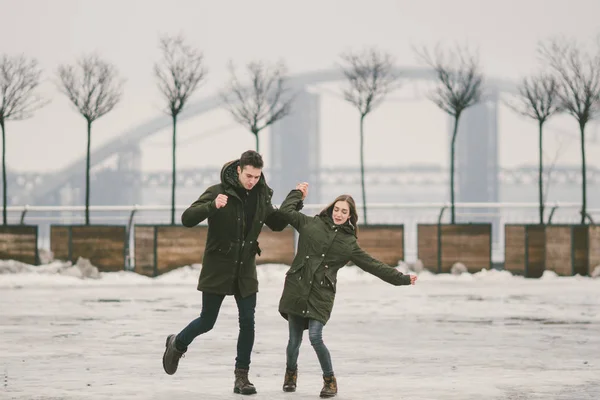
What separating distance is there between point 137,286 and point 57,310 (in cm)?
691

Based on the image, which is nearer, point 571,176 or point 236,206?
point 236,206

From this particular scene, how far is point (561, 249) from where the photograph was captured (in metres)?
27.4

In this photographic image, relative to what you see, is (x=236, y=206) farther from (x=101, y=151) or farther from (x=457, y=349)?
(x=101, y=151)

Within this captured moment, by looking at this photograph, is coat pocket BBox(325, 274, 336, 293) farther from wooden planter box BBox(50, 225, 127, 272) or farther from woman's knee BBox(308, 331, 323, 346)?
wooden planter box BBox(50, 225, 127, 272)

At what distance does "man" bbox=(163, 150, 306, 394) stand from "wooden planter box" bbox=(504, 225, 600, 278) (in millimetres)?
19298

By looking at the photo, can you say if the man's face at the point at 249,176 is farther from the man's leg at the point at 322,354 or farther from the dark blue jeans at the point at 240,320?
the man's leg at the point at 322,354

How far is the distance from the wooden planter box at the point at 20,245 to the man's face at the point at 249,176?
19452mm

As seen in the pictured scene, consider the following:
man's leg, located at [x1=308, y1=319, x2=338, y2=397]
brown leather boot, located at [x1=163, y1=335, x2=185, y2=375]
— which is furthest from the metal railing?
man's leg, located at [x1=308, y1=319, x2=338, y2=397]

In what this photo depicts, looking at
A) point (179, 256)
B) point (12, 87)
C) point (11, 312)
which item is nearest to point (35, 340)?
point (11, 312)

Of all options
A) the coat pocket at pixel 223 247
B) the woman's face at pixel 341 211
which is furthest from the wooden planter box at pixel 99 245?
the woman's face at pixel 341 211

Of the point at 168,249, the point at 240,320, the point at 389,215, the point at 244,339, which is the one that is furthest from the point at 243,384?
the point at 389,215

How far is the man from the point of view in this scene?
858cm

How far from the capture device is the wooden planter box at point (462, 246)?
2798cm

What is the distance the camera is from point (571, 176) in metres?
119
